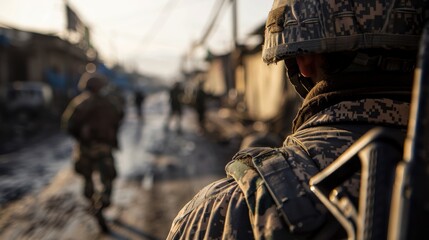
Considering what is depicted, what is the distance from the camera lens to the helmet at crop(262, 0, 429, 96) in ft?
3.27

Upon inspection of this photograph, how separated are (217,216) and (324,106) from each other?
403 millimetres

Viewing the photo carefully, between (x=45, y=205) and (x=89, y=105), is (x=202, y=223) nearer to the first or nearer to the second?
(x=89, y=105)

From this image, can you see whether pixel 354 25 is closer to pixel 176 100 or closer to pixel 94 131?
pixel 94 131

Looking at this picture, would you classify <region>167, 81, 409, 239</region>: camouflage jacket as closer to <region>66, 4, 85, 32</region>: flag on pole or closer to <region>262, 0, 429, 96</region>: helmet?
<region>262, 0, 429, 96</region>: helmet

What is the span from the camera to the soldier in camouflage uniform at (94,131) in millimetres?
4766

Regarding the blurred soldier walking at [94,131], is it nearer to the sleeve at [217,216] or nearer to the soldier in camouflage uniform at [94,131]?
the soldier in camouflage uniform at [94,131]

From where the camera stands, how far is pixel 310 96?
1102mm

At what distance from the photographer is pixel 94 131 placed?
4.83 metres

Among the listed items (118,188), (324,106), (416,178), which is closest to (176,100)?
(118,188)

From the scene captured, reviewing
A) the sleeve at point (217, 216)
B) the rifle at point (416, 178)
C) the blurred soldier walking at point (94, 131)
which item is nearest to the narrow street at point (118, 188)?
the blurred soldier walking at point (94, 131)

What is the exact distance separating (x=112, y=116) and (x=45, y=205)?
6.20 feet

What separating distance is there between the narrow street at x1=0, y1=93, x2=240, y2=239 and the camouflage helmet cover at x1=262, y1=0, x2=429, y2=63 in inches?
150

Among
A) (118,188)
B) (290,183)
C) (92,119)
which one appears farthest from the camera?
(118,188)

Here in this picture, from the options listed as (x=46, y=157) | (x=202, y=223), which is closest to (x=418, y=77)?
(x=202, y=223)
